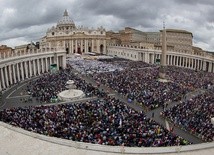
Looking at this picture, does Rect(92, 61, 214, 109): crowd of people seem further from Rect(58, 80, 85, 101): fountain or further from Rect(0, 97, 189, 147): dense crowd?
Rect(0, 97, 189, 147): dense crowd

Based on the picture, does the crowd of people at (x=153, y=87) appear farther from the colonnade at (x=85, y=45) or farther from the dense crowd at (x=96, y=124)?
the colonnade at (x=85, y=45)

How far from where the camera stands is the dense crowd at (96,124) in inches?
900

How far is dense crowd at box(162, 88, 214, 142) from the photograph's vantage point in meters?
25.9

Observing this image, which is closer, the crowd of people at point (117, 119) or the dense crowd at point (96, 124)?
the dense crowd at point (96, 124)

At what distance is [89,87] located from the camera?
1812 inches

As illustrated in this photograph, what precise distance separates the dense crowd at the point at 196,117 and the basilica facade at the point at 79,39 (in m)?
94.3

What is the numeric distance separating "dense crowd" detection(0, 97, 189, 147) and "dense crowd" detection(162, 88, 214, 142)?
3053 mm

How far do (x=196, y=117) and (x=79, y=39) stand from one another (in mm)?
101448

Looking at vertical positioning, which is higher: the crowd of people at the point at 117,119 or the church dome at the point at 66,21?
the church dome at the point at 66,21

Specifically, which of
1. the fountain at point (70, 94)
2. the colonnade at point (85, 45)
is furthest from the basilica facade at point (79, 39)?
the fountain at point (70, 94)

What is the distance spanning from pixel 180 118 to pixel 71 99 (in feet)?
58.1

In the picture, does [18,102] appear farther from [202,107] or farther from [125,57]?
[125,57]

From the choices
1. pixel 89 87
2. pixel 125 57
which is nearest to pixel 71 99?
pixel 89 87

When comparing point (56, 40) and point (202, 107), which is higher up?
point (56, 40)
